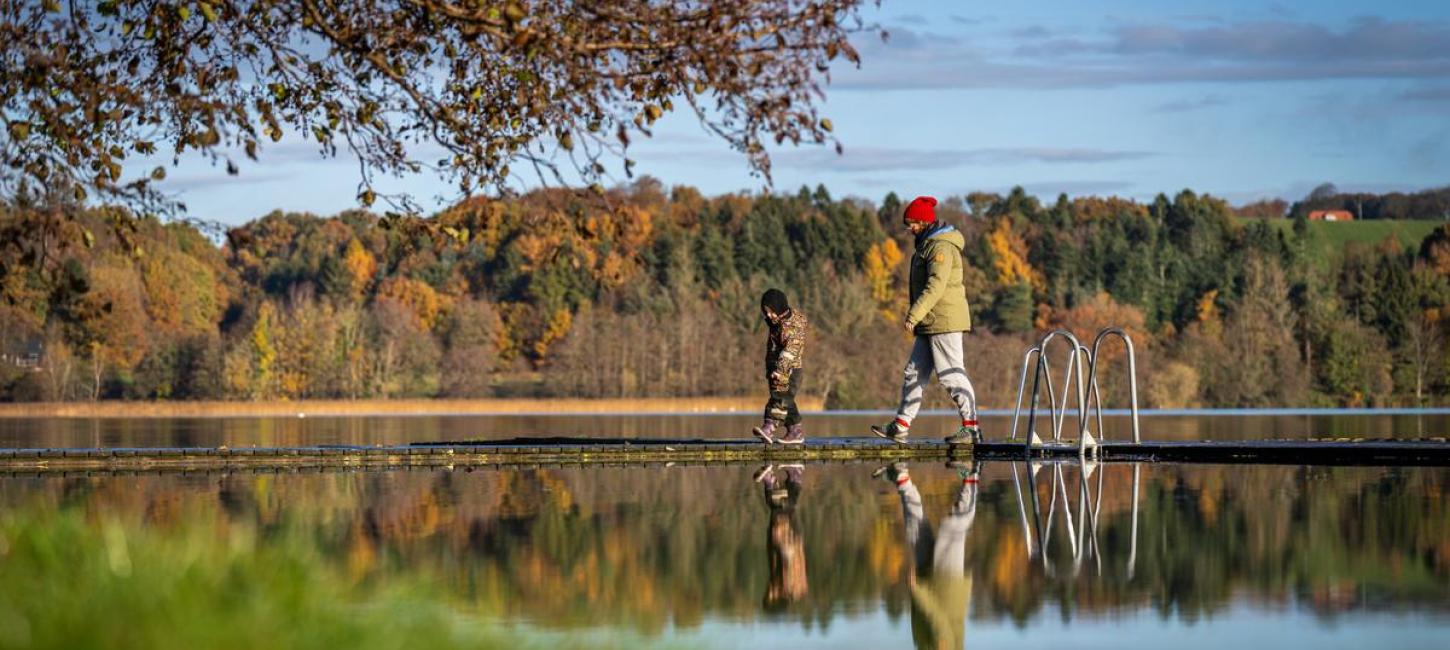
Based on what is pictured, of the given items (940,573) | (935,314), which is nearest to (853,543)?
(940,573)

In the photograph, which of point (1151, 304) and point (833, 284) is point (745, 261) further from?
point (1151, 304)

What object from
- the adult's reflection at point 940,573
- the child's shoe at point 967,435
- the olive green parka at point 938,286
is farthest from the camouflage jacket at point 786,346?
A: the adult's reflection at point 940,573

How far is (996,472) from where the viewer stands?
50.3ft

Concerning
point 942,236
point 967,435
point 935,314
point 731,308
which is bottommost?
point 967,435

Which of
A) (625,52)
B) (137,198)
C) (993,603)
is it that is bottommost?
(993,603)

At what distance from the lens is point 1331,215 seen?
430ft

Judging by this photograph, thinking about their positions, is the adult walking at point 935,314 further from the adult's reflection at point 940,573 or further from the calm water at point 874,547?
the adult's reflection at point 940,573

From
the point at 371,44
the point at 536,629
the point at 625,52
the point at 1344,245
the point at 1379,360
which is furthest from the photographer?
the point at 1344,245

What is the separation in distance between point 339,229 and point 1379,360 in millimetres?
50645

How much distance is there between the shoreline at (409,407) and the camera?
60.0m

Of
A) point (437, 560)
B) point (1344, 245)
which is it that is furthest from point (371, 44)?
point (1344, 245)

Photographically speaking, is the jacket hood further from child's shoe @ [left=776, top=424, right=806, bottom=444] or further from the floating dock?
child's shoe @ [left=776, top=424, right=806, bottom=444]

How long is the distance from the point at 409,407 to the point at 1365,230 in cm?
7180

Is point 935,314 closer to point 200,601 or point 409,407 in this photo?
point 200,601
